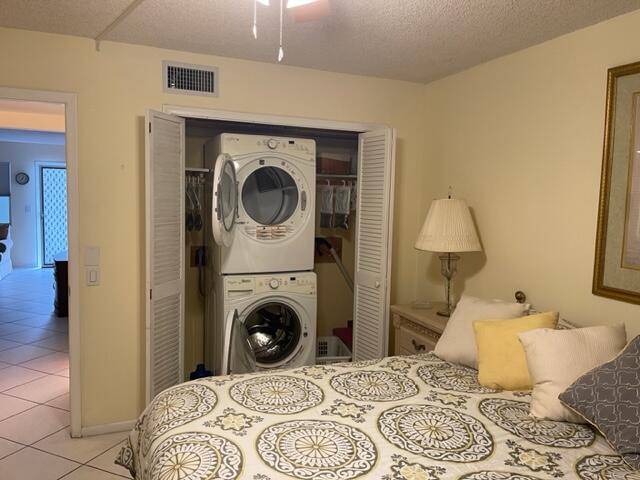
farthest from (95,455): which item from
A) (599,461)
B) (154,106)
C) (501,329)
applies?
(599,461)

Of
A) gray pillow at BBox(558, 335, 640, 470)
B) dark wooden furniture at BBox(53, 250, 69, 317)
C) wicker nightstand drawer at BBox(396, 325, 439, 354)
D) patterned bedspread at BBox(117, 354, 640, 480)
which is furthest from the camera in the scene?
dark wooden furniture at BBox(53, 250, 69, 317)

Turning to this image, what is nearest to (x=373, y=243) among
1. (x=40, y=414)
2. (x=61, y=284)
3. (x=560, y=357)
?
(x=560, y=357)

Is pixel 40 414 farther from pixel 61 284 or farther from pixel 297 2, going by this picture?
pixel 297 2

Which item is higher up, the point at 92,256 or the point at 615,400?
the point at 92,256

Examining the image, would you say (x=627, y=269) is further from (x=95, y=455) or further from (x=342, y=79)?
(x=95, y=455)

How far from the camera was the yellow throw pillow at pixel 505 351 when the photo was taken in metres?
2.03

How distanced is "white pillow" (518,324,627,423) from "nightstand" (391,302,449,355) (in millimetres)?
905

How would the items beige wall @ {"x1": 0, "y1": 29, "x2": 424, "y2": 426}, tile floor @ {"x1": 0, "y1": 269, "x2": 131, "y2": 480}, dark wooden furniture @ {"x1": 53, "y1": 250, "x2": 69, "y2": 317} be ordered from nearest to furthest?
tile floor @ {"x1": 0, "y1": 269, "x2": 131, "y2": 480} → beige wall @ {"x1": 0, "y1": 29, "x2": 424, "y2": 426} → dark wooden furniture @ {"x1": 53, "y1": 250, "x2": 69, "y2": 317}

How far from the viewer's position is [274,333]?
11.6 feet

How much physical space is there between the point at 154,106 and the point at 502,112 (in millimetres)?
2111

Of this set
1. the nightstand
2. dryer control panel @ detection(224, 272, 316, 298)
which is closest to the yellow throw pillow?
the nightstand

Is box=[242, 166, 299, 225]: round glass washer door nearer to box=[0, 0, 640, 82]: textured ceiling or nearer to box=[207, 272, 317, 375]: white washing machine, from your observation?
box=[207, 272, 317, 375]: white washing machine

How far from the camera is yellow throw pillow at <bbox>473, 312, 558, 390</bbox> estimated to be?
203cm

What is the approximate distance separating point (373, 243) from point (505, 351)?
4.57ft
